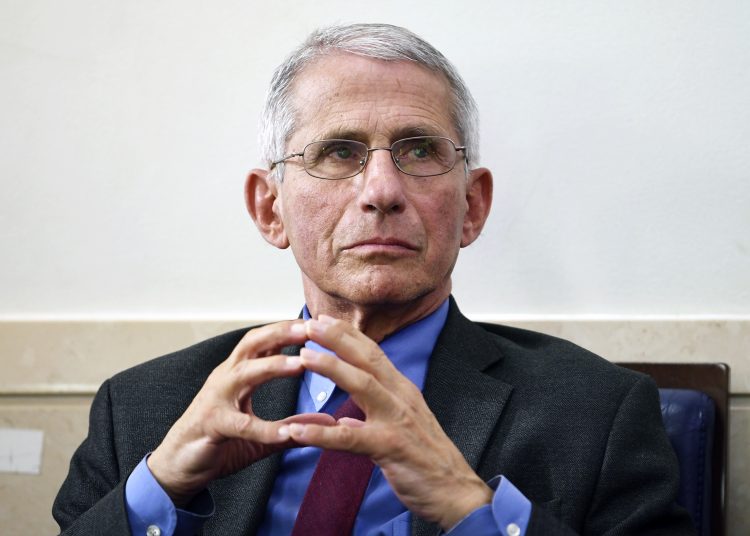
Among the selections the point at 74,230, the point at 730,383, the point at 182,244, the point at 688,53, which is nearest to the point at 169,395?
the point at 182,244

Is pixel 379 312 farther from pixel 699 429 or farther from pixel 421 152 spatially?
pixel 699 429

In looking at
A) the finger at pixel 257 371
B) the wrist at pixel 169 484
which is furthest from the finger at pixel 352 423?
the wrist at pixel 169 484

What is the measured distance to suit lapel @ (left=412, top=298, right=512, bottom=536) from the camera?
5.59 feet

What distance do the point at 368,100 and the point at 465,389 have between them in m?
0.60

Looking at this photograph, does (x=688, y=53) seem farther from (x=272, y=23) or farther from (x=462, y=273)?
(x=272, y=23)

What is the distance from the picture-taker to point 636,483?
162 cm

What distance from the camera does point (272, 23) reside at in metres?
2.54

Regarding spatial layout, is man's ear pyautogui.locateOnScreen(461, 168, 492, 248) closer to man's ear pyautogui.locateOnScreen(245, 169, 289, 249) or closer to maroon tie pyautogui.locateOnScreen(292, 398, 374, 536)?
man's ear pyautogui.locateOnScreen(245, 169, 289, 249)

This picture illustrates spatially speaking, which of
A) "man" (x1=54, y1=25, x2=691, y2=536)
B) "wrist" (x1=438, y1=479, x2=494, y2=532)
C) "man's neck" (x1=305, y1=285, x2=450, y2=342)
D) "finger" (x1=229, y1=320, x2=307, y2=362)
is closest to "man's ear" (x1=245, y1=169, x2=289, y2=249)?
"man" (x1=54, y1=25, x2=691, y2=536)

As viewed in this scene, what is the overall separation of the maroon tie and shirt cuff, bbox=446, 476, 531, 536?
0.29m

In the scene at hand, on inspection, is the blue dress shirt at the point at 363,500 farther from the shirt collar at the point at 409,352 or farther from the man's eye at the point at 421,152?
the man's eye at the point at 421,152

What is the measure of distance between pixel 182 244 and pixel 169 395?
0.74 metres

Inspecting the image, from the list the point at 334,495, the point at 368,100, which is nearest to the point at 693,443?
the point at 334,495

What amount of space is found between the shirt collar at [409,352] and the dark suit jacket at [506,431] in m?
0.03
